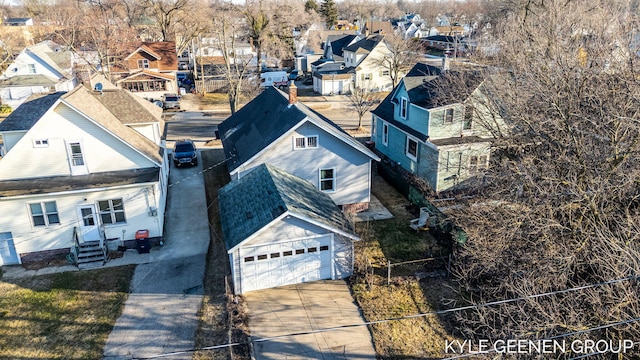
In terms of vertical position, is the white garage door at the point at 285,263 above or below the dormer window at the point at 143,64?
below

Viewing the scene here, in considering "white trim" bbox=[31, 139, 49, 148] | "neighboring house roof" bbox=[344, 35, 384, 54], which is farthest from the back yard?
"neighboring house roof" bbox=[344, 35, 384, 54]

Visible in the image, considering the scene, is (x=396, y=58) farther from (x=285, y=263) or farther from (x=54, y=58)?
(x=54, y=58)

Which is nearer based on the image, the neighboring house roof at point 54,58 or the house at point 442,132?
the house at point 442,132

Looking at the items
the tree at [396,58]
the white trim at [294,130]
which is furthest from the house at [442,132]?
the tree at [396,58]

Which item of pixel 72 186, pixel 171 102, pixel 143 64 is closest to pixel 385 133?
pixel 72 186

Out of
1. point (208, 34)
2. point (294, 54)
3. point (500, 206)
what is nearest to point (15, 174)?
point (500, 206)

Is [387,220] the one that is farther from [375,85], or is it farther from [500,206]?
[375,85]

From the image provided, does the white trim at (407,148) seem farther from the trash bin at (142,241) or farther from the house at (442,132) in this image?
the trash bin at (142,241)
